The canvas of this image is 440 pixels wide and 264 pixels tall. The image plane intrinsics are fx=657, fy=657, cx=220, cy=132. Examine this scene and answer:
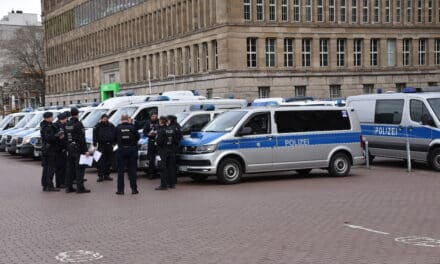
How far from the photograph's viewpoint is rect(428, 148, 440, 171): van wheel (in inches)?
731

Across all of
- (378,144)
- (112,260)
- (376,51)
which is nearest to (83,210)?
(112,260)

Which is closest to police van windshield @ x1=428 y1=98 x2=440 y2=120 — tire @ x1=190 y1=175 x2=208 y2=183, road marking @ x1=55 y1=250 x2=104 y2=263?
tire @ x1=190 y1=175 x2=208 y2=183

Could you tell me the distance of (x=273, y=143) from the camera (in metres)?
16.6

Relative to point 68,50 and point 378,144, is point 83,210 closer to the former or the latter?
point 378,144

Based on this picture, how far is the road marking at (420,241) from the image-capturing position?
8.72 metres

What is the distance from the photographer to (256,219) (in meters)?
10.8

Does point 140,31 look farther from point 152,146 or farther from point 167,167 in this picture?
point 167,167

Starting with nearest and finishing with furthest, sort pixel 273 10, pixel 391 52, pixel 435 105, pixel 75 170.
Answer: pixel 75 170 → pixel 435 105 → pixel 273 10 → pixel 391 52

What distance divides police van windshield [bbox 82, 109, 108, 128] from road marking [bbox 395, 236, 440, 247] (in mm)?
15191

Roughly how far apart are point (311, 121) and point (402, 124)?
370cm

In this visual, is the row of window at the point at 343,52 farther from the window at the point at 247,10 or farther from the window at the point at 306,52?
the window at the point at 247,10

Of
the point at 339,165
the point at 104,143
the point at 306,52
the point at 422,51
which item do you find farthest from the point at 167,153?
the point at 422,51

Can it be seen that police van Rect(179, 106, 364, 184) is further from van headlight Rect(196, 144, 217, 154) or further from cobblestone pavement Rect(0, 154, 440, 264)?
cobblestone pavement Rect(0, 154, 440, 264)

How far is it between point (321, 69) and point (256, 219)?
2040 inches
